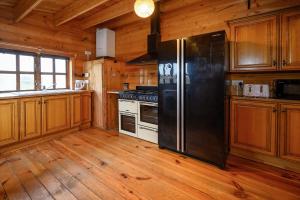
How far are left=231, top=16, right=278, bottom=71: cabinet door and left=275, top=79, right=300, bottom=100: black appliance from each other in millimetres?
268

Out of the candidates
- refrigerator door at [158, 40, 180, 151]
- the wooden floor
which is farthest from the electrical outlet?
the wooden floor

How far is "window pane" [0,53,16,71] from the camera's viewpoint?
130 inches

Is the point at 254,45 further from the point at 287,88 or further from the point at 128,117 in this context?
the point at 128,117

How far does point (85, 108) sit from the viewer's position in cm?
423

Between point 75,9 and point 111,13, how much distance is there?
2.10 ft

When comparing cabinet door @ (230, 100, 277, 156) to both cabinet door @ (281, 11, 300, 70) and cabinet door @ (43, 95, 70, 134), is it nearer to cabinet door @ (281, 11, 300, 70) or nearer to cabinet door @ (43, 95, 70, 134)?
cabinet door @ (281, 11, 300, 70)

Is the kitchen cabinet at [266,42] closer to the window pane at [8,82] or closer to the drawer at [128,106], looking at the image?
the drawer at [128,106]

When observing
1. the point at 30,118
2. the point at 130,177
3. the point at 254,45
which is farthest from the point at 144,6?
the point at 30,118

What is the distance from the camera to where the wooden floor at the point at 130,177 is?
182 cm

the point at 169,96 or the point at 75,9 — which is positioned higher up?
the point at 75,9

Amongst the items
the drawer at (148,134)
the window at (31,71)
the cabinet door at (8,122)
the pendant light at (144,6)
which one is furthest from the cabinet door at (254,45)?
the window at (31,71)

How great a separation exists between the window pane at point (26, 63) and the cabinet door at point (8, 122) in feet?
3.37

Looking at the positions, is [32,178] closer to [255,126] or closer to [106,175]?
[106,175]

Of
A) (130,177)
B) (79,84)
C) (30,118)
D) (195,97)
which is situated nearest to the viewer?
(130,177)
